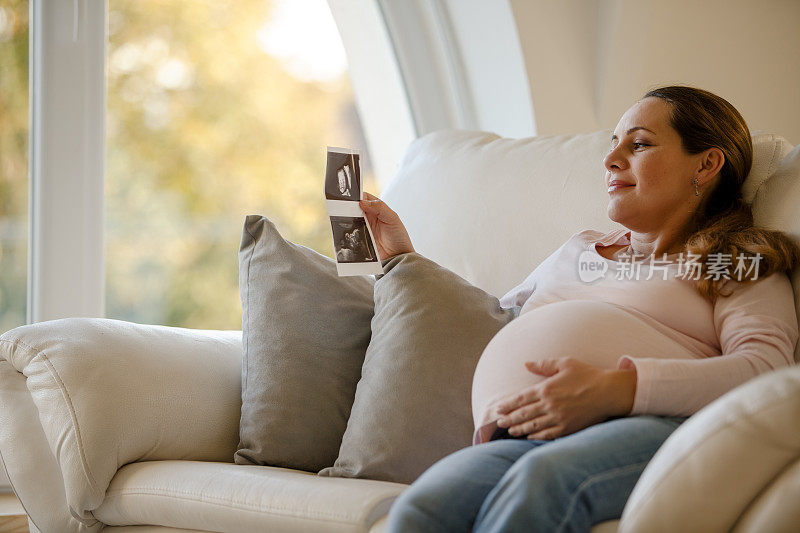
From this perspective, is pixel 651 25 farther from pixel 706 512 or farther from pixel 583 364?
pixel 706 512

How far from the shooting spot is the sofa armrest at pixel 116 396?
1381mm

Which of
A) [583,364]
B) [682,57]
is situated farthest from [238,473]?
[682,57]

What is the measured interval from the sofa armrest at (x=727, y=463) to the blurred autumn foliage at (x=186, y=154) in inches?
87.6

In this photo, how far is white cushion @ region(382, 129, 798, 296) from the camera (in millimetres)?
1729

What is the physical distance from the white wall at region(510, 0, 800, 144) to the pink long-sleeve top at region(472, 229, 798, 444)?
1.68 m

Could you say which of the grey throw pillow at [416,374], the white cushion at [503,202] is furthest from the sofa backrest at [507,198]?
the grey throw pillow at [416,374]

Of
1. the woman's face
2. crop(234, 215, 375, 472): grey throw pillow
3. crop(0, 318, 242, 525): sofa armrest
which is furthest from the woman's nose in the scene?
crop(0, 318, 242, 525): sofa armrest

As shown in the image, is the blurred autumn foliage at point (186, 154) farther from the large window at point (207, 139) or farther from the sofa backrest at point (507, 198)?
the sofa backrest at point (507, 198)

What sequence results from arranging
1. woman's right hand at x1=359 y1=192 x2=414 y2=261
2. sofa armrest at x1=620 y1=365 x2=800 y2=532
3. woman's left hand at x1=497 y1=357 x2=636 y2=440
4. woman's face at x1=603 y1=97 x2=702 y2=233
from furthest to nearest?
woman's right hand at x1=359 y1=192 x2=414 y2=261, woman's face at x1=603 y1=97 x2=702 y2=233, woman's left hand at x1=497 y1=357 x2=636 y2=440, sofa armrest at x1=620 y1=365 x2=800 y2=532

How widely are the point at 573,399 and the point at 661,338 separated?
0.23 metres

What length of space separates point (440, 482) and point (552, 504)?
0.15m

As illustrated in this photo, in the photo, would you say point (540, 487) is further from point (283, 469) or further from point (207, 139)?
Answer: point (207, 139)

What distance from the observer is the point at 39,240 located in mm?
2535

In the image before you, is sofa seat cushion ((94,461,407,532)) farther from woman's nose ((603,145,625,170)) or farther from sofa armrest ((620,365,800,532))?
woman's nose ((603,145,625,170))
